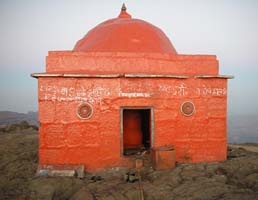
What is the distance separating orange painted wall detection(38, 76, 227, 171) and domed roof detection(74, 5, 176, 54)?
1651mm

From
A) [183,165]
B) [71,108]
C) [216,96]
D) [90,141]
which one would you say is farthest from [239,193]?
[71,108]

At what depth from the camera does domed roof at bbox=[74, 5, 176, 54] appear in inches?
336

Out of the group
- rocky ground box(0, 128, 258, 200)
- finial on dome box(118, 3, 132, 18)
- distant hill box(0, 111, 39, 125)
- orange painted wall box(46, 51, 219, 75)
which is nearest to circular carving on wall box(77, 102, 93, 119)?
orange painted wall box(46, 51, 219, 75)

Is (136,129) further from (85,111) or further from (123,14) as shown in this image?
(123,14)

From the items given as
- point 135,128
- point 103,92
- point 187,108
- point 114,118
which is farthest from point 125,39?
point 135,128

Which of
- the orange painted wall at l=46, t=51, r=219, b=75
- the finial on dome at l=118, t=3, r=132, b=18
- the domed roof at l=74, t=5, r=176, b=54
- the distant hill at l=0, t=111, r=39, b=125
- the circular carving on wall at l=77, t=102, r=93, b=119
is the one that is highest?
the finial on dome at l=118, t=3, r=132, b=18

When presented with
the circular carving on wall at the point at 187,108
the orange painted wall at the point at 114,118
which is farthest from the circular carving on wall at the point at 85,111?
the circular carving on wall at the point at 187,108

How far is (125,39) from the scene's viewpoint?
869 centimetres

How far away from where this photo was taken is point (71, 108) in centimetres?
722

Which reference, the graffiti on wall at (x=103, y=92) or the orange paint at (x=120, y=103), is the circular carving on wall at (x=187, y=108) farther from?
the graffiti on wall at (x=103, y=92)

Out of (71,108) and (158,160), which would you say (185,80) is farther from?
(71,108)

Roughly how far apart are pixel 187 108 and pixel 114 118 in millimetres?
2378

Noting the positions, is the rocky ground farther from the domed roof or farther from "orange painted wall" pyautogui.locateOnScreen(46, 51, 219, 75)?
the domed roof

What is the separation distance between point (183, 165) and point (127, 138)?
300 cm
